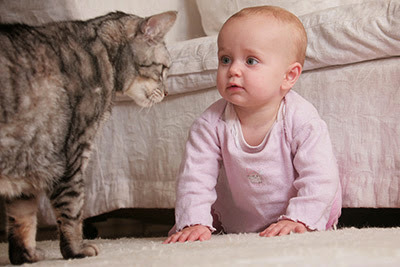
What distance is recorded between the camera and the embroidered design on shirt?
135 cm

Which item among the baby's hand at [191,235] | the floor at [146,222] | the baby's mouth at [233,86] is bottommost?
the floor at [146,222]

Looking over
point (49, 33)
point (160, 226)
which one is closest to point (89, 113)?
point (49, 33)

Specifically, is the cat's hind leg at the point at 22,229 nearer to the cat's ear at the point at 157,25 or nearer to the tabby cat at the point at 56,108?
the tabby cat at the point at 56,108

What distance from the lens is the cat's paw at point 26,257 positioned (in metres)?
1.15

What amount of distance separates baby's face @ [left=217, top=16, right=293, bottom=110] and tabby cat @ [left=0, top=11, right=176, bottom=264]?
0.61 feet

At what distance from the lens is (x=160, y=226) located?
2.14m

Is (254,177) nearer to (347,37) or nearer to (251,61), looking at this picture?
(251,61)

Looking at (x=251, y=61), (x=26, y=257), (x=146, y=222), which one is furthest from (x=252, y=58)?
(x=146, y=222)

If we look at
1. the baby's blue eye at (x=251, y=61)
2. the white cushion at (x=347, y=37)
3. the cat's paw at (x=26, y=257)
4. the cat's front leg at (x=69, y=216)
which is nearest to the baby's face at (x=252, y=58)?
the baby's blue eye at (x=251, y=61)

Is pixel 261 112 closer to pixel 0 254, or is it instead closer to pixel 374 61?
pixel 374 61

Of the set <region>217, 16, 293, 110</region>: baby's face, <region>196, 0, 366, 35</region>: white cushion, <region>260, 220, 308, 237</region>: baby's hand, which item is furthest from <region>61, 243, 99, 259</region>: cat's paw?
<region>196, 0, 366, 35</region>: white cushion

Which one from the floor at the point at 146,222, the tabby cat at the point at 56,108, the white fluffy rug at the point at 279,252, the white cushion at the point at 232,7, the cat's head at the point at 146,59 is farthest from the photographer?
the white cushion at the point at 232,7

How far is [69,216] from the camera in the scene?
112cm

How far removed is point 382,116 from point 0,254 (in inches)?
40.9
